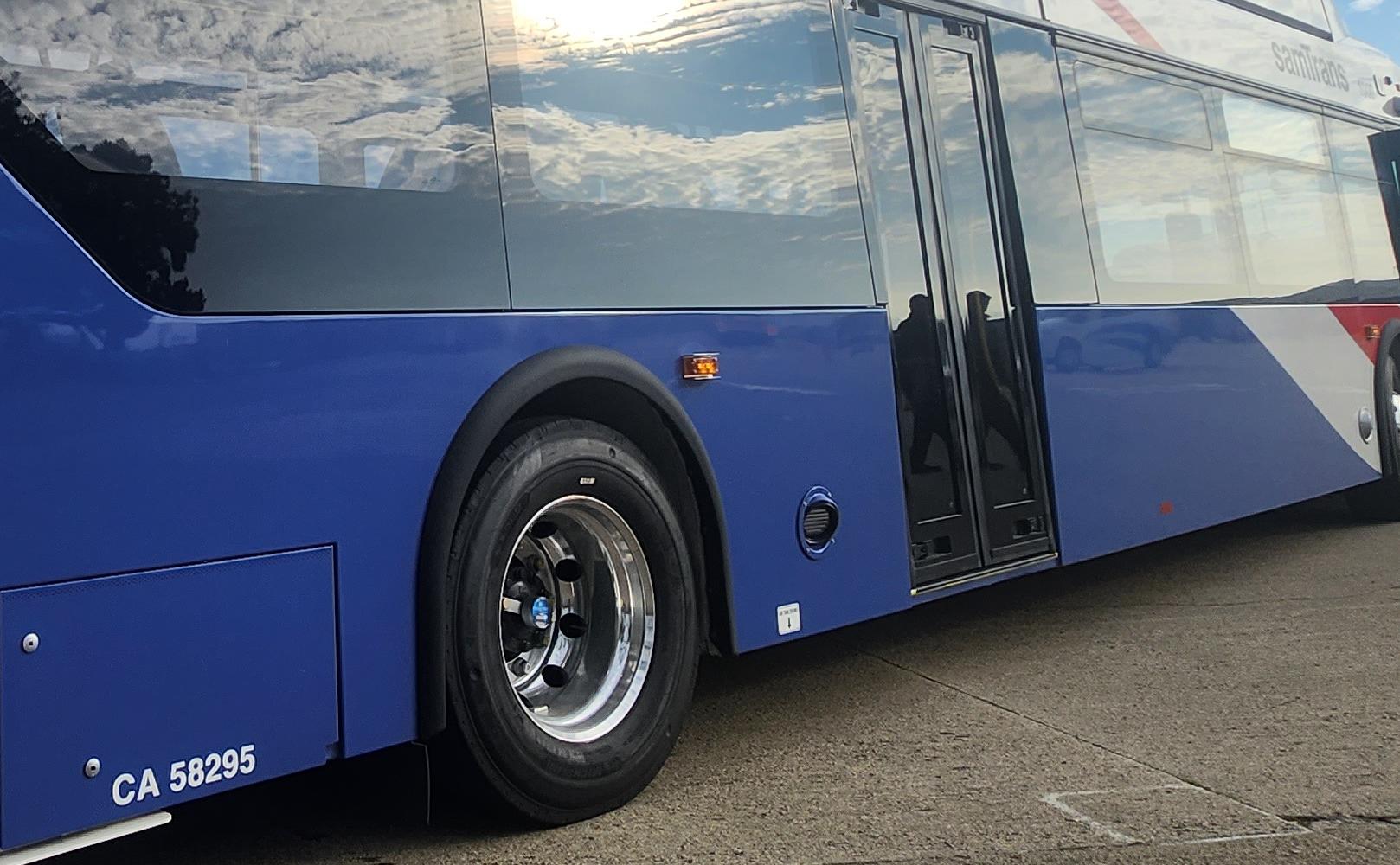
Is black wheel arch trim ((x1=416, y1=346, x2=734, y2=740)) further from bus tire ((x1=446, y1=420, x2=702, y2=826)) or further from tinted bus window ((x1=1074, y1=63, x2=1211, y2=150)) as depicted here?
tinted bus window ((x1=1074, y1=63, x2=1211, y2=150))

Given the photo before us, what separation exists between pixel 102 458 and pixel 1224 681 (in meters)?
4.12

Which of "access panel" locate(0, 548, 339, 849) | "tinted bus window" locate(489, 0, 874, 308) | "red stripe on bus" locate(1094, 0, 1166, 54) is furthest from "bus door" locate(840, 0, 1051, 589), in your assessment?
"access panel" locate(0, 548, 339, 849)

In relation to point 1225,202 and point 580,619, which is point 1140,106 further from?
point 580,619

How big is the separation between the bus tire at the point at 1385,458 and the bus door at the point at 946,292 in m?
4.26

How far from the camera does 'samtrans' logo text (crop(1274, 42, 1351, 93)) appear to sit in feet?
27.2

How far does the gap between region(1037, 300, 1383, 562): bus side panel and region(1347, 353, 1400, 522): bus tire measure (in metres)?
0.32

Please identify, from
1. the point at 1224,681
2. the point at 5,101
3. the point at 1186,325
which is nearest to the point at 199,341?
the point at 5,101

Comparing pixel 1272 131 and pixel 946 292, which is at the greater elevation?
pixel 1272 131

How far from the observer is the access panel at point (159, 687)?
280 cm

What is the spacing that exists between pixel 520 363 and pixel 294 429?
0.69 meters

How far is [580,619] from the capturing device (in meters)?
4.06

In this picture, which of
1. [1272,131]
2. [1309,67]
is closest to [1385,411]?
[1272,131]

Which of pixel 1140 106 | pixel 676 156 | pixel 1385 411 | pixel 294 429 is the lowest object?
pixel 294 429

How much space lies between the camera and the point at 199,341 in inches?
121
